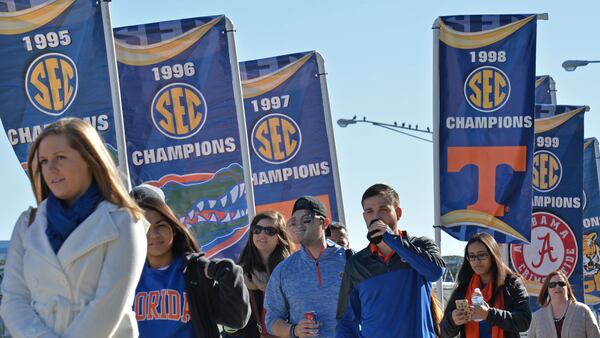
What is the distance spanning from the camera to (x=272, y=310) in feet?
33.4

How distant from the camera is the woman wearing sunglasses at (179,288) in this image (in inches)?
267

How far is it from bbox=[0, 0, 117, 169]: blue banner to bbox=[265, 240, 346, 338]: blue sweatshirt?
3.76m

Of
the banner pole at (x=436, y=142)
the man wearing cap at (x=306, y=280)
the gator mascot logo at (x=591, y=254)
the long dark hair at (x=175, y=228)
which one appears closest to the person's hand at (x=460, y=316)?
the man wearing cap at (x=306, y=280)

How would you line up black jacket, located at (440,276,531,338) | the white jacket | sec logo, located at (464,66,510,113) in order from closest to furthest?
the white jacket
black jacket, located at (440,276,531,338)
sec logo, located at (464,66,510,113)

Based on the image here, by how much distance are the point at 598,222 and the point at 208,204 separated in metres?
12.8

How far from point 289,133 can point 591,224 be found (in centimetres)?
976

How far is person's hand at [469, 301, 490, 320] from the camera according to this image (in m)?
10.3

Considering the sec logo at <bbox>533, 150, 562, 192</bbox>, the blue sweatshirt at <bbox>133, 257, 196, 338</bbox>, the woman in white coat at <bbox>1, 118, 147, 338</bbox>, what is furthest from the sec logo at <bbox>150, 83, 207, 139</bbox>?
the woman in white coat at <bbox>1, 118, 147, 338</bbox>

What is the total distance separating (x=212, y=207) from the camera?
15125 mm

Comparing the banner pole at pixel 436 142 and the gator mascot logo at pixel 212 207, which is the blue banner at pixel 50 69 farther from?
the banner pole at pixel 436 142

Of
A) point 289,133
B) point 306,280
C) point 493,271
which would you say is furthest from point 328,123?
point 306,280

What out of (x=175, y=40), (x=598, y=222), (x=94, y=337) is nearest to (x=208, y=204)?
(x=175, y=40)

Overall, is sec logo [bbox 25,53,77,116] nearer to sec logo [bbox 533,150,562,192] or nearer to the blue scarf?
the blue scarf

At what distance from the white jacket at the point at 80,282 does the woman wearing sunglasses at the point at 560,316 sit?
29.7 feet
